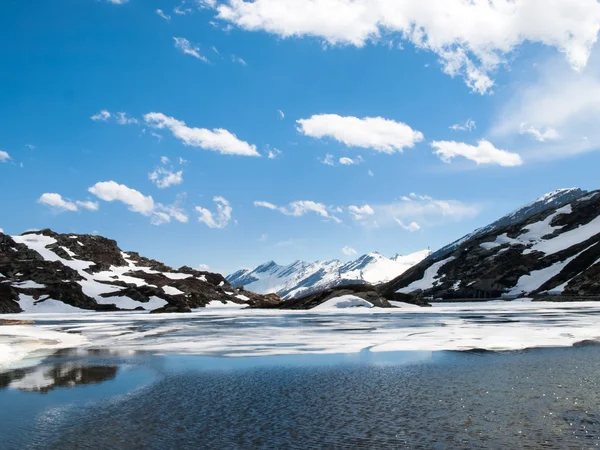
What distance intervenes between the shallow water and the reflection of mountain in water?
63mm

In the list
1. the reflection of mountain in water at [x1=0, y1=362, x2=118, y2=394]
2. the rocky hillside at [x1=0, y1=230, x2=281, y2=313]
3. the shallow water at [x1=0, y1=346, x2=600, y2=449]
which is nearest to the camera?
the shallow water at [x1=0, y1=346, x2=600, y2=449]

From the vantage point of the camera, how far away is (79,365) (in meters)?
27.2

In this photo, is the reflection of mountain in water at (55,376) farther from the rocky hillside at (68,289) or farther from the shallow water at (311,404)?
the rocky hillside at (68,289)

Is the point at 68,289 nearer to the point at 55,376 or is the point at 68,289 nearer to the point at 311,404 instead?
the point at 55,376

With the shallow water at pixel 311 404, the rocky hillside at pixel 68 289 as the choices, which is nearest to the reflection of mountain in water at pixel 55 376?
the shallow water at pixel 311 404

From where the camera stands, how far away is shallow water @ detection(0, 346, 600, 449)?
12898mm

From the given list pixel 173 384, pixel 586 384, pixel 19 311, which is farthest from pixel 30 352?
pixel 19 311

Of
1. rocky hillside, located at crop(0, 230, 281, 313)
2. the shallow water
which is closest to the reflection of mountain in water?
the shallow water

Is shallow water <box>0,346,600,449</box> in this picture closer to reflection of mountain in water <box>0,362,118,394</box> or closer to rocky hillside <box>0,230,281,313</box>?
reflection of mountain in water <box>0,362,118,394</box>

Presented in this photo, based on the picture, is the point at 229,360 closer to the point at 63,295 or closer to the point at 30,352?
the point at 30,352

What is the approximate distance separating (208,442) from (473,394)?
9.83 meters

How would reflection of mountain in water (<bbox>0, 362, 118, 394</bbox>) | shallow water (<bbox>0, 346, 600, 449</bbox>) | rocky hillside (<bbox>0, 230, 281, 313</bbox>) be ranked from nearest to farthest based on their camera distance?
shallow water (<bbox>0, 346, 600, 449</bbox>) → reflection of mountain in water (<bbox>0, 362, 118, 394</bbox>) → rocky hillside (<bbox>0, 230, 281, 313</bbox>)

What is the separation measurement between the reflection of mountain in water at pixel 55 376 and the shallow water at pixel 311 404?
0.06 m

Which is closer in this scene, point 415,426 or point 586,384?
point 415,426
